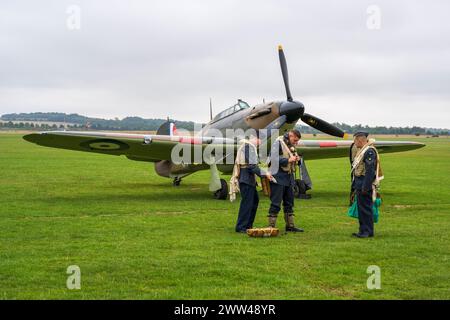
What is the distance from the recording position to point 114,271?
22.6 feet

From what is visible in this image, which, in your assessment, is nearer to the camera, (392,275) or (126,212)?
(392,275)

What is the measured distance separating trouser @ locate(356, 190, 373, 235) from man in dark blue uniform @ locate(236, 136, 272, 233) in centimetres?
178

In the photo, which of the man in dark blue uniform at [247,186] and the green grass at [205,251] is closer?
the green grass at [205,251]

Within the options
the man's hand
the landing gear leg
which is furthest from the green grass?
the landing gear leg

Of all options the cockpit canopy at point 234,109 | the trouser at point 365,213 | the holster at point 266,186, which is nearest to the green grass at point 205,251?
the trouser at point 365,213

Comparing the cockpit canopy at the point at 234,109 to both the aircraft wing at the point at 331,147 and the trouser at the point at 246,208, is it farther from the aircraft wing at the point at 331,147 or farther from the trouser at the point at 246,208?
the trouser at the point at 246,208

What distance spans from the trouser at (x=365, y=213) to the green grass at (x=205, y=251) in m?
0.22

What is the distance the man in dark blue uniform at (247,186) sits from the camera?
991cm

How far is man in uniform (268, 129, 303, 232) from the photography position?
9758 millimetres

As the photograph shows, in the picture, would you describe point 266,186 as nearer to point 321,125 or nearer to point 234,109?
point 321,125

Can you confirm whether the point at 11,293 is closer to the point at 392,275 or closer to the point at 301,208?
the point at 392,275

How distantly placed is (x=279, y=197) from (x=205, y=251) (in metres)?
2.14

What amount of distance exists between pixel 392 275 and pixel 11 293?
421 centimetres
